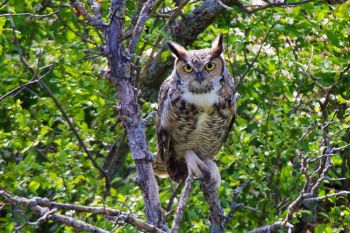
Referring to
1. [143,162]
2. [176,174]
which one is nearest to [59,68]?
[176,174]

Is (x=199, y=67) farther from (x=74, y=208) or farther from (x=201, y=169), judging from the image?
(x=74, y=208)

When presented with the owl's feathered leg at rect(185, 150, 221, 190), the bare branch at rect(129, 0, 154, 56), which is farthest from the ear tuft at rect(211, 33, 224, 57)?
the bare branch at rect(129, 0, 154, 56)

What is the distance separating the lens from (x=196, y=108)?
389cm

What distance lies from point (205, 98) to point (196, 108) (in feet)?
0.25

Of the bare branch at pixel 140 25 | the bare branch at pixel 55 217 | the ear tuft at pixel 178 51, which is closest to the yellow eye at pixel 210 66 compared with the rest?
the ear tuft at pixel 178 51

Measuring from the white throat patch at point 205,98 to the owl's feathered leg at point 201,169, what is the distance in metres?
0.40

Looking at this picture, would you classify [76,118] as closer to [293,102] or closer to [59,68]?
[59,68]

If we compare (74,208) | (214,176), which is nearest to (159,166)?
(214,176)

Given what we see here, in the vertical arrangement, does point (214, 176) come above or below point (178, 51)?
below

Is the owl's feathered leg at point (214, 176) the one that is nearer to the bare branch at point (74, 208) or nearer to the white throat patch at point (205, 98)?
the white throat patch at point (205, 98)

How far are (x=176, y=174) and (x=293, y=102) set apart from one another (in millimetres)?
1086

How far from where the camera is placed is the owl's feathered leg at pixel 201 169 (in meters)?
4.11

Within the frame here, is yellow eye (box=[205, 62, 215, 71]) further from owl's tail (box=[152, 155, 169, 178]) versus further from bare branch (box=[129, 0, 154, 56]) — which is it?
bare branch (box=[129, 0, 154, 56])

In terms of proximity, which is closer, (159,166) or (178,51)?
(178,51)
